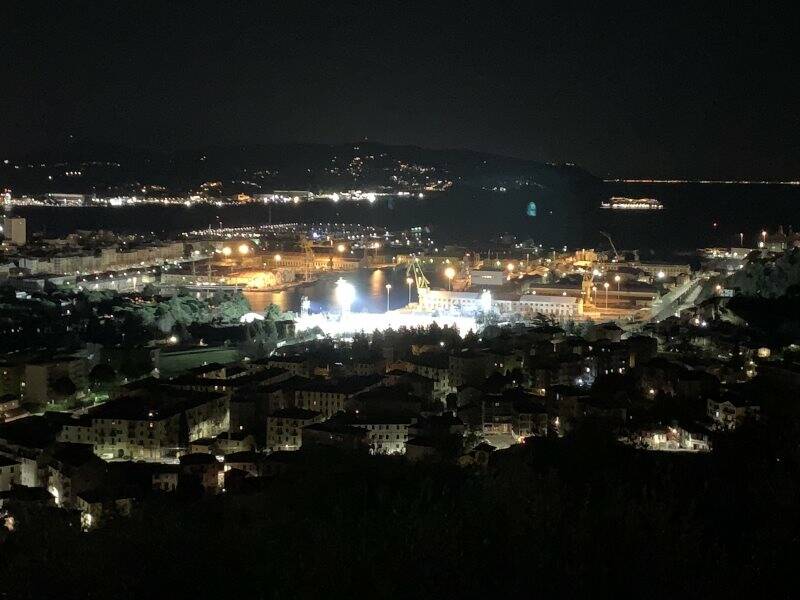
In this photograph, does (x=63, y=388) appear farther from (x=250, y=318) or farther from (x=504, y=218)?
(x=504, y=218)

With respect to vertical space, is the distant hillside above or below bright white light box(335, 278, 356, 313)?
above

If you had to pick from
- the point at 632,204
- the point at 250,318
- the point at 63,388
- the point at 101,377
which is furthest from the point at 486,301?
the point at 632,204

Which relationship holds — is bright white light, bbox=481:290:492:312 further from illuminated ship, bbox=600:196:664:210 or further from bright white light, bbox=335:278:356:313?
illuminated ship, bbox=600:196:664:210

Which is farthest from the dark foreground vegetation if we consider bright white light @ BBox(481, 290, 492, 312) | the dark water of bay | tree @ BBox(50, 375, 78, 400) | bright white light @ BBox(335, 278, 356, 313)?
the dark water of bay

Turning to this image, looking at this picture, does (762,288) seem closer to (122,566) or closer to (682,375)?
(682,375)

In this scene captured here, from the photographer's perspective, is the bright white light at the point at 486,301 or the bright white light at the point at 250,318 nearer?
the bright white light at the point at 250,318

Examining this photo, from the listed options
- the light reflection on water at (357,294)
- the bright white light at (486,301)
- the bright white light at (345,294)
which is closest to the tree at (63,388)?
the bright white light at (345,294)

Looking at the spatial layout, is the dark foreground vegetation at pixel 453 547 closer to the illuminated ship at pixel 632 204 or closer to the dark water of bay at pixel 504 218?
the dark water of bay at pixel 504 218
